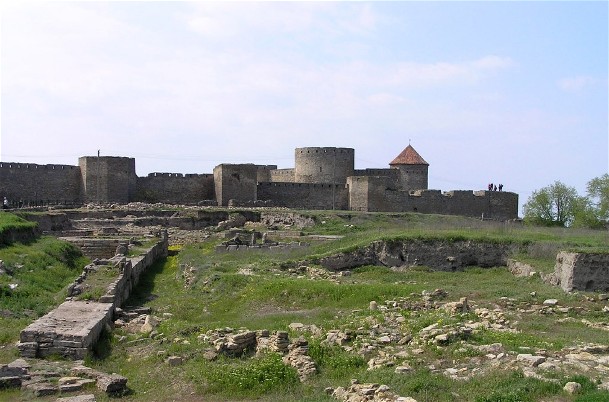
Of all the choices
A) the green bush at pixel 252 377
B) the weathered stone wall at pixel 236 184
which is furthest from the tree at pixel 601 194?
the green bush at pixel 252 377

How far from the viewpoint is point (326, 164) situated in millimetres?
44969

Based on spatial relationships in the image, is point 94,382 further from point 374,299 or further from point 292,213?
point 292,213

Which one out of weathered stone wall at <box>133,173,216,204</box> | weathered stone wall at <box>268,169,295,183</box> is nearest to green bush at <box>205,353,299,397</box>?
weathered stone wall at <box>133,173,216,204</box>

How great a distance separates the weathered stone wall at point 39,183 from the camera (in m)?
37.6

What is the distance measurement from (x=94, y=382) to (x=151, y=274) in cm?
1330

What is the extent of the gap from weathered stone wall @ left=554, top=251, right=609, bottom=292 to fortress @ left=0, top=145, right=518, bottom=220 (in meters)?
24.7

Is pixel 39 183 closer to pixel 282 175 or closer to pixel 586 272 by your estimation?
pixel 282 175

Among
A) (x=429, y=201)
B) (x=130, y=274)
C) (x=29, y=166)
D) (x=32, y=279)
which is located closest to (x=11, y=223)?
(x=32, y=279)

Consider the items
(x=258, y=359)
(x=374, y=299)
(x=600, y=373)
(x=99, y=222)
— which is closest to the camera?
(x=600, y=373)

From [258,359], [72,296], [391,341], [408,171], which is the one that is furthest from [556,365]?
[408,171]

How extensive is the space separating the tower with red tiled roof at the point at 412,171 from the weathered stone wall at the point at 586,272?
3037 cm

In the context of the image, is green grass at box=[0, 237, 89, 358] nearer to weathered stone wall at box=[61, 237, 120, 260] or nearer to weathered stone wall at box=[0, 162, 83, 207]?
weathered stone wall at box=[61, 237, 120, 260]

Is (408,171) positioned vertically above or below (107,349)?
above

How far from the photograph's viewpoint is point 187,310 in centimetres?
1552
